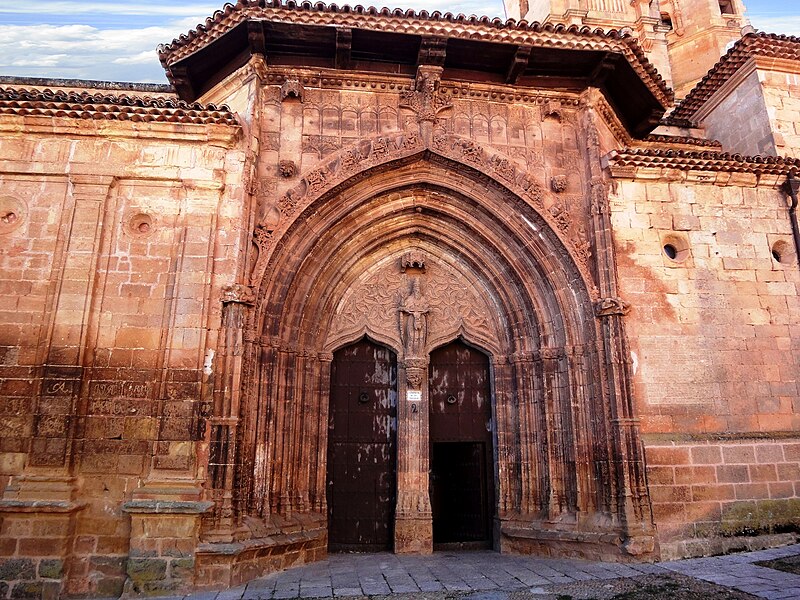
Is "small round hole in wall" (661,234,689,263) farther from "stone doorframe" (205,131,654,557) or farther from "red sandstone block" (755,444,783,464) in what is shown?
"red sandstone block" (755,444,783,464)

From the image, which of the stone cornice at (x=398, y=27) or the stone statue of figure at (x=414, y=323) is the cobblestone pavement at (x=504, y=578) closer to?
the stone statue of figure at (x=414, y=323)

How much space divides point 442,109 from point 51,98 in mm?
5489

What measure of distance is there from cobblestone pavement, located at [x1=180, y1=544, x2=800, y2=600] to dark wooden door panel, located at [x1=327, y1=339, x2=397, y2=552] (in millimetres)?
739

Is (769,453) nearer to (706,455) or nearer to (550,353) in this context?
(706,455)

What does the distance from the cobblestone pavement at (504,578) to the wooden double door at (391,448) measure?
943mm

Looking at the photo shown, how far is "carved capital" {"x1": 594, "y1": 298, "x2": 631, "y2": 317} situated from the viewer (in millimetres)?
7730

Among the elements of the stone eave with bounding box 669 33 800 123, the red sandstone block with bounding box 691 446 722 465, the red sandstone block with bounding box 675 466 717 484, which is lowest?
the red sandstone block with bounding box 675 466 717 484

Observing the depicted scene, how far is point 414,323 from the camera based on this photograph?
358 inches

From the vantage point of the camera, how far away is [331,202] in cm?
824

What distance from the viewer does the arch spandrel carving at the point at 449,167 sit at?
7949 mm

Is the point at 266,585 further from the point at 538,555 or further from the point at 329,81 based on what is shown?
the point at 329,81

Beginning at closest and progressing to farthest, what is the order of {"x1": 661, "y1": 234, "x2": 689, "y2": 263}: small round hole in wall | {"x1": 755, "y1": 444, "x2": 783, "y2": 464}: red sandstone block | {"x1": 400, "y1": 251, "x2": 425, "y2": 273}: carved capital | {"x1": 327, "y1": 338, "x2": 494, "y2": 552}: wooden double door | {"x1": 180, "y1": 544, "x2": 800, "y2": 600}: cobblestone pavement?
{"x1": 180, "y1": 544, "x2": 800, "y2": 600}: cobblestone pavement
{"x1": 755, "y1": 444, "x2": 783, "y2": 464}: red sandstone block
{"x1": 661, "y1": 234, "x2": 689, "y2": 263}: small round hole in wall
{"x1": 327, "y1": 338, "x2": 494, "y2": 552}: wooden double door
{"x1": 400, "y1": 251, "x2": 425, "y2": 273}: carved capital

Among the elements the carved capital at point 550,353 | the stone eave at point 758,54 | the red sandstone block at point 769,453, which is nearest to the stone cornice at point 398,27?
the stone eave at point 758,54

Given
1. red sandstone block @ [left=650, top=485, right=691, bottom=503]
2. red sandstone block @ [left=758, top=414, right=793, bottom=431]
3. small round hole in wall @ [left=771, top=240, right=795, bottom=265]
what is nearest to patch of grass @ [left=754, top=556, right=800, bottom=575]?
red sandstone block @ [left=650, top=485, right=691, bottom=503]
